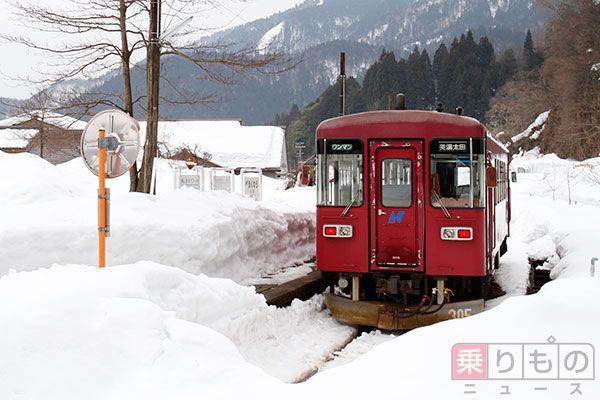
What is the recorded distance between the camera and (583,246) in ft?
46.9

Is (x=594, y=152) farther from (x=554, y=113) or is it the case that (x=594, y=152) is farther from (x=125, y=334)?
(x=125, y=334)

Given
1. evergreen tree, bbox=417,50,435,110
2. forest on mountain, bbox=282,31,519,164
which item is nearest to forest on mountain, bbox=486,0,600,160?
forest on mountain, bbox=282,31,519,164

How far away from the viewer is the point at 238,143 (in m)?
64.4

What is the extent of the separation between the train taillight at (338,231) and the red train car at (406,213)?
15 millimetres

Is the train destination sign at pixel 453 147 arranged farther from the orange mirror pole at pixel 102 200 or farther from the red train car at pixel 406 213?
the orange mirror pole at pixel 102 200

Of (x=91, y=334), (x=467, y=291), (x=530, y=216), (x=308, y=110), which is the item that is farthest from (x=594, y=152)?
(x=308, y=110)

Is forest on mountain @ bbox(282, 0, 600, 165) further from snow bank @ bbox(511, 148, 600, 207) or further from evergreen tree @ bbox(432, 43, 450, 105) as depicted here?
snow bank @ bbox(511, 148, 600, 207)

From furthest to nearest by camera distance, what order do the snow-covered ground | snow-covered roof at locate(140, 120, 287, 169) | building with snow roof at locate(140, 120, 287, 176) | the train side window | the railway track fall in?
snow-covered roof at locate(140, 120, 287, 169) → building with snow roof at locate(140, 120, 287, 176) → the railway track → the train side window → the snow-covered ground

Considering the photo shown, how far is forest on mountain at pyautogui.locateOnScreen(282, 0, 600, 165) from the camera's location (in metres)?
51.4

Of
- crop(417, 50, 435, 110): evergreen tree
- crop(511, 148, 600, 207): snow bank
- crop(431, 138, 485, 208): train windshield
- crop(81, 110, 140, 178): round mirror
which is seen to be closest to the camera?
crop(81, 110, 140, 178): round mirror

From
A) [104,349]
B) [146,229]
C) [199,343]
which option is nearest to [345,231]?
[146,229]

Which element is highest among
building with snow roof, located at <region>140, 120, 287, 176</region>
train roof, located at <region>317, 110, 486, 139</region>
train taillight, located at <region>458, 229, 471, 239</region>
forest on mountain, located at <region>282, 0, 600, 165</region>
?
forest on mountain, located at <region>282, 0, 600, 165</region>

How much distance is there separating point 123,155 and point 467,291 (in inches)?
221

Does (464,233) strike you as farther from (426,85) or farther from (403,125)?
(426,85)
